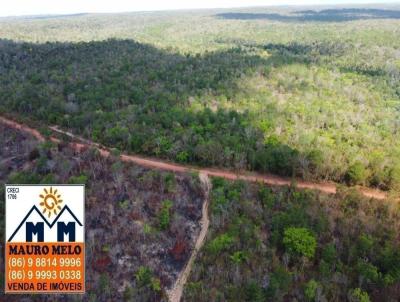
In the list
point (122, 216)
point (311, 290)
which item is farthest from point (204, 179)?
point (311, 290)

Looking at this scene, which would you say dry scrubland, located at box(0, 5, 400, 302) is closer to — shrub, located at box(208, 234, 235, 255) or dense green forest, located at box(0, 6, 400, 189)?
shrub, located at box(208, 234, 235, 255)

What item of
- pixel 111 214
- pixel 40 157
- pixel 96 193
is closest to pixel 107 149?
pixel 40 157

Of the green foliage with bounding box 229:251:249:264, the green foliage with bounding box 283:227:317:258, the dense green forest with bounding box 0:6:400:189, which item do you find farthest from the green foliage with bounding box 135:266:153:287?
the dense green forest with bounding box 0:6:400:189

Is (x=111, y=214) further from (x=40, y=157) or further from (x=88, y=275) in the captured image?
(x=40, y=157)

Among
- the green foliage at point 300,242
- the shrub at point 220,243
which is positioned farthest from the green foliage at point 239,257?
the green foliage at point 300,242

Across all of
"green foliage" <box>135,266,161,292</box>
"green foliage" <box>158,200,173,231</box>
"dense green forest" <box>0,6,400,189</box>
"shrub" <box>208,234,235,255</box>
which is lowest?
"green foliage" <box>135,266,161,292</box>

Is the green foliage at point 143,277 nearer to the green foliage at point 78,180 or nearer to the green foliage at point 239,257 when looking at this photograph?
the green foliage at point 239,257

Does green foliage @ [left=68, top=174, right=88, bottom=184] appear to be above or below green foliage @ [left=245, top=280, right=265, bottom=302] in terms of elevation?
above
